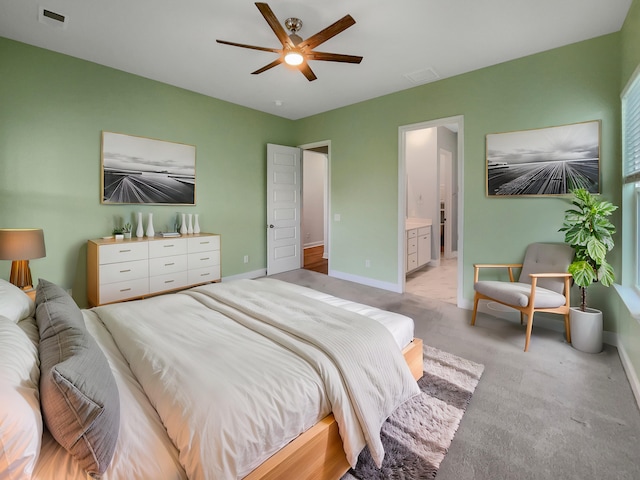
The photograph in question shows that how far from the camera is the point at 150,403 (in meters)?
1.12

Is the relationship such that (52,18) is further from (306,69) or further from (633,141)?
(633,141)

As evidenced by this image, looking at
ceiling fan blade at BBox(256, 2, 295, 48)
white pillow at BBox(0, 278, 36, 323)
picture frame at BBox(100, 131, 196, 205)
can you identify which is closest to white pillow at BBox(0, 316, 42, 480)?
white pillow at BBox(0, 278, 36, 323)

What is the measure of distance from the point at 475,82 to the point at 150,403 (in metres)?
4.06

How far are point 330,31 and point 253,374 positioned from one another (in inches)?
90.4

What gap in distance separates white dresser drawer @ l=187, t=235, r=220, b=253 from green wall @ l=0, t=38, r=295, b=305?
43 cm

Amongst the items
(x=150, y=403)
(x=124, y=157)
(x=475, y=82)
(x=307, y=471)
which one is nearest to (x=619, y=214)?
(x=475, y=82)

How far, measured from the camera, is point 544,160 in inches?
119

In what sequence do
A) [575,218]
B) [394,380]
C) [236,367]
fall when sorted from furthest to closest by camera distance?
[575,218] → [394,380] → [236,367]

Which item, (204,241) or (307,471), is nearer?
(307,471)

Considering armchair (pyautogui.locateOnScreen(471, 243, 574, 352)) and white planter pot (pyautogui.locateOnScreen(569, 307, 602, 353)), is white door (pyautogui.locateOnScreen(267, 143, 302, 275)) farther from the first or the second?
white planter pot (pyautogui.locateOnScreen(569, 307, 602, 353))

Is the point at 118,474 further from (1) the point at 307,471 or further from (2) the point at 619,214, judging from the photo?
(2) the point at 619,214

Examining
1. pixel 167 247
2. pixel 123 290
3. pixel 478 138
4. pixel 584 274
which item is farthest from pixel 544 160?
pixel 123 290

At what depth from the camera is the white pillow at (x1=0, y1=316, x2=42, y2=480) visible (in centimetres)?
73

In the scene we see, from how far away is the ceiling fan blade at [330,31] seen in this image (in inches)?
81.8
